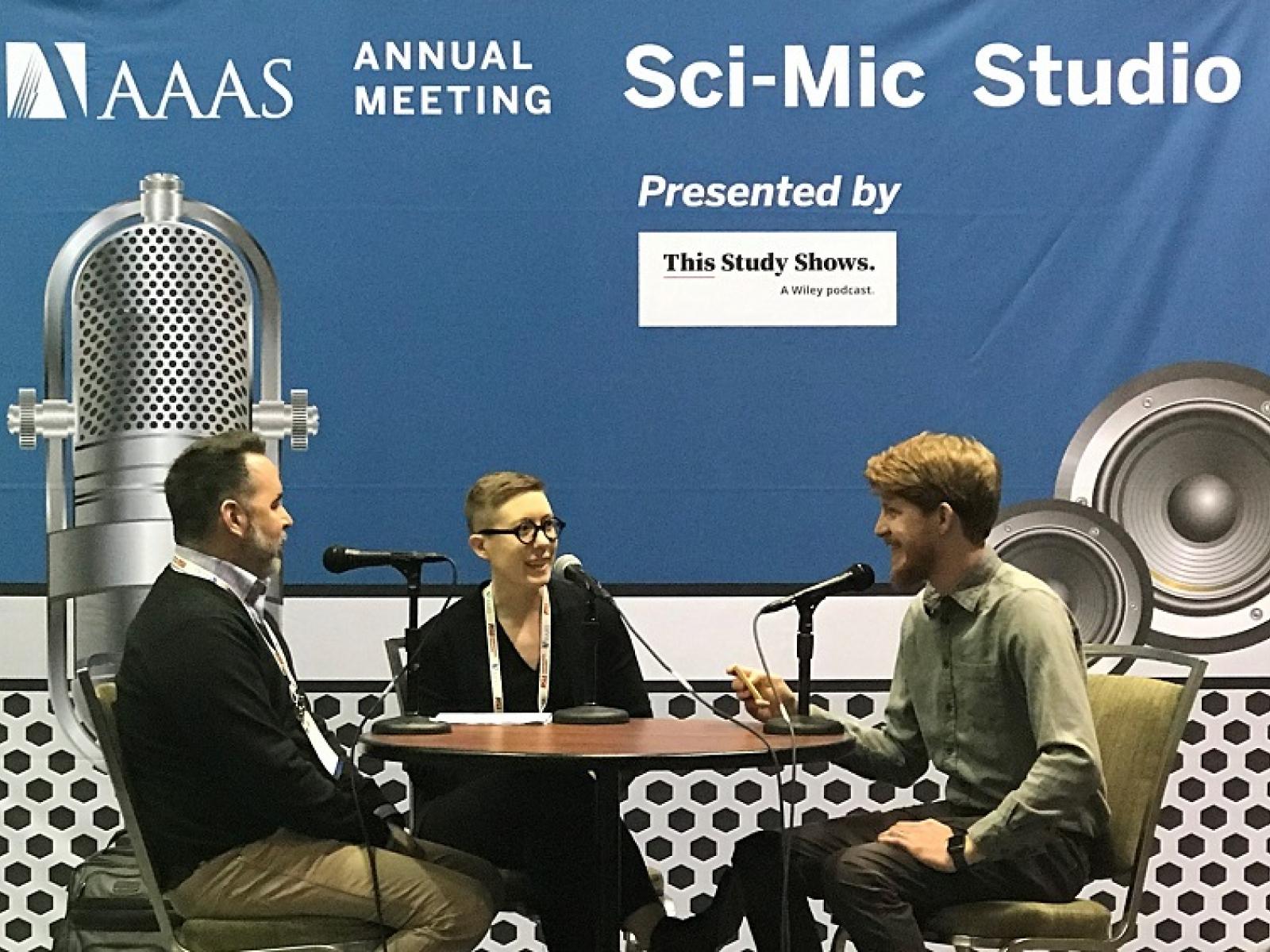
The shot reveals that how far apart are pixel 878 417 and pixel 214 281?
1588mm

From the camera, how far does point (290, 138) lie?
419cm

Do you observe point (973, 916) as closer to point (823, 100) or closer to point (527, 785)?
point (527, 785)

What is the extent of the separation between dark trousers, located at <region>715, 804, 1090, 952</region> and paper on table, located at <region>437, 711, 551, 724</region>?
1.53ft

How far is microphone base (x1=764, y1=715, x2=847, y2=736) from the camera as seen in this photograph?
3.03 metres

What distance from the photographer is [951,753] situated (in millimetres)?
3158

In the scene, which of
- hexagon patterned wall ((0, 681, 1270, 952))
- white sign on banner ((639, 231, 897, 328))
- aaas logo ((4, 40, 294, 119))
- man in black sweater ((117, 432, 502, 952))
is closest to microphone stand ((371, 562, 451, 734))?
man in black sweater ((117, 432, 502, 952))

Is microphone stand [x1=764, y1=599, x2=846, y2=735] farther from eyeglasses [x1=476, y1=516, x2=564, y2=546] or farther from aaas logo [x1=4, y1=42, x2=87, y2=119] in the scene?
aaas logo [x1=4, y1=42, x2=87, y2=119]

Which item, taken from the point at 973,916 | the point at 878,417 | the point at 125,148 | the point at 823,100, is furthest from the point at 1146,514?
the point at 125,148

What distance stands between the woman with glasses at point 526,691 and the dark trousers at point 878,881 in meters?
0.35

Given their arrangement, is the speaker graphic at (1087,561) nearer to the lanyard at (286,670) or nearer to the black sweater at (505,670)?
the black sweater at (505,670)

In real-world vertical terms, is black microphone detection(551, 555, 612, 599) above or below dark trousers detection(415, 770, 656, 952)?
above

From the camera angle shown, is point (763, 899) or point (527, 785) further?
point (527, 785)

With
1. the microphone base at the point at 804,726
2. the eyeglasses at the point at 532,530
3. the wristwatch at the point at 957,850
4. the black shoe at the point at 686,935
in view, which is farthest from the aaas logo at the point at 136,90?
the wristwatch at the point at 957,850

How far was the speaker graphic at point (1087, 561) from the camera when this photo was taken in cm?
418
